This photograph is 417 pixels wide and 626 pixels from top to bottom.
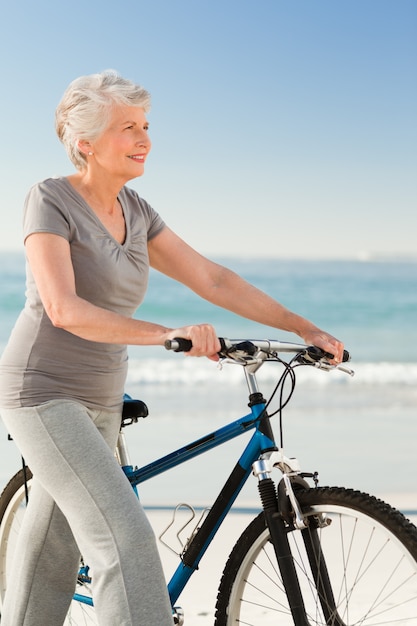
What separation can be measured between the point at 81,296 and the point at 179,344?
40cm

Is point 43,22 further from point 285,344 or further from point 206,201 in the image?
point 285,344

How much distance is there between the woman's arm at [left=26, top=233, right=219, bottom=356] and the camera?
1908mm

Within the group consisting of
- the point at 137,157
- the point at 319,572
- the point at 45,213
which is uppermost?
the point at 137,157

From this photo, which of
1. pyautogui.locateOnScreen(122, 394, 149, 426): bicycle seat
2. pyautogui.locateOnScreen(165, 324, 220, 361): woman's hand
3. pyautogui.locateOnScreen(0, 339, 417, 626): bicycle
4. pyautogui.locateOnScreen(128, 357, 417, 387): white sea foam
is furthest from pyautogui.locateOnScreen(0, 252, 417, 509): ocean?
pyautogui.locateOnScreen(165, 324, 220, 361): woman's hand

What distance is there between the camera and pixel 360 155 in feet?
86.7

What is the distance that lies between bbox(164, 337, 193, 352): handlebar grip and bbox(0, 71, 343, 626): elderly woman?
0.04 ft

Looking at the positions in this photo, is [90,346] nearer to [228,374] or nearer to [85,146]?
[85,146]

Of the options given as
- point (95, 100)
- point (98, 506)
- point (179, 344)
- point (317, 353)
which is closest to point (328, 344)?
point (317, 353)

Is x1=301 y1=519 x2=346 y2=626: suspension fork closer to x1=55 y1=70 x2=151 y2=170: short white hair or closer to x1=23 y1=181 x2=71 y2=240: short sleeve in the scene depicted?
x1=23 y1=181 x2=71 y2=240: short sleeve

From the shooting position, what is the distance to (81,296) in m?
2.19

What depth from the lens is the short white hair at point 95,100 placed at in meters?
2.22

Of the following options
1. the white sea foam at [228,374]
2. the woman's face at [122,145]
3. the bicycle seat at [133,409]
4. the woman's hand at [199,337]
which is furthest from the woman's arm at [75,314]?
the white sea foam at [228,374]

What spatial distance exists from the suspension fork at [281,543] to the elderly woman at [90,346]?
0.86 ft

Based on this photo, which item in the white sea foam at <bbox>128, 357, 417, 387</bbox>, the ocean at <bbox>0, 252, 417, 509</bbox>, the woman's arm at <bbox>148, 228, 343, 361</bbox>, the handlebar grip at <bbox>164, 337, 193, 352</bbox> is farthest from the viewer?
the white sea foam at <bbox>128, 357, 417, 387</bbox>
